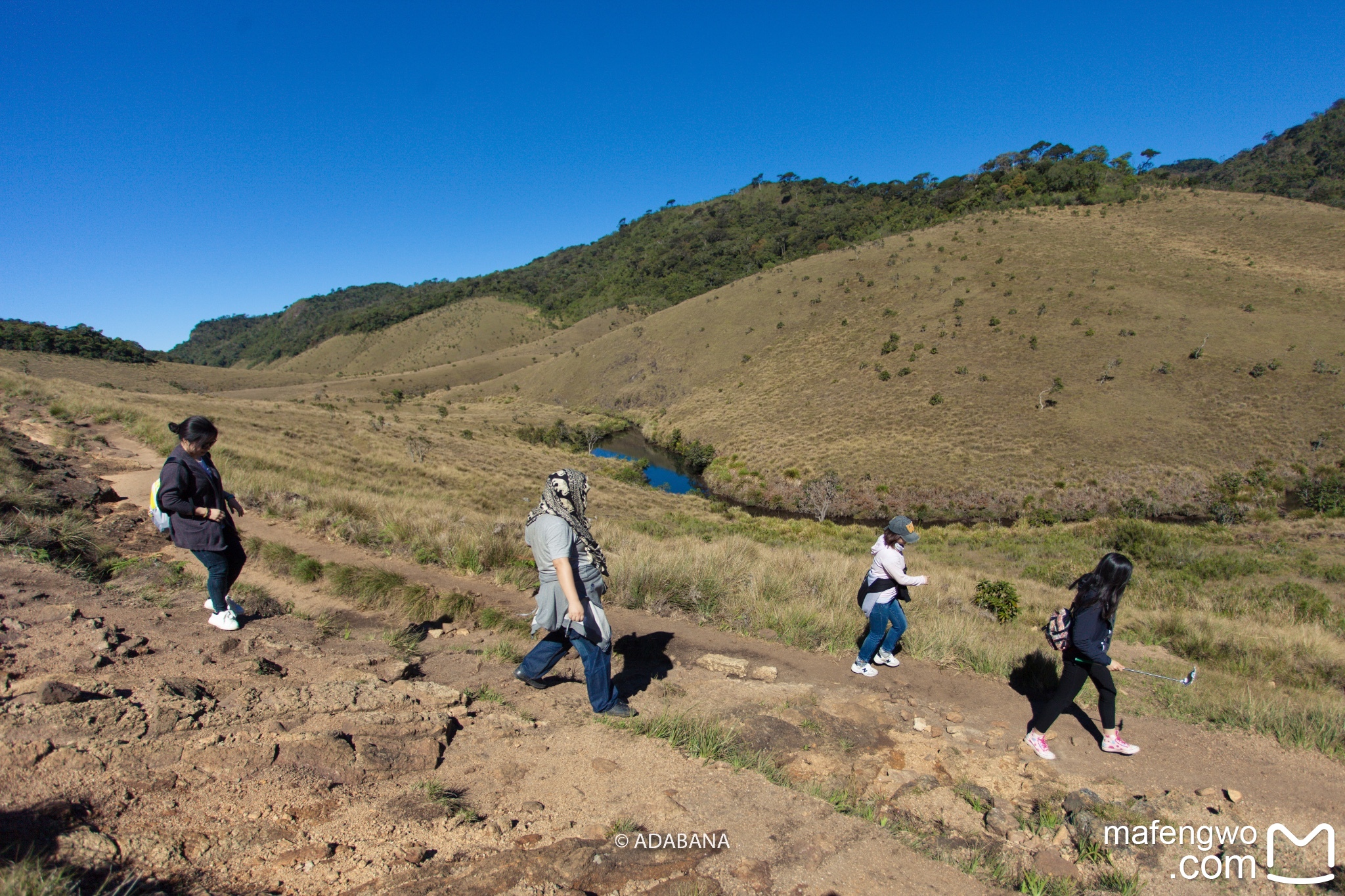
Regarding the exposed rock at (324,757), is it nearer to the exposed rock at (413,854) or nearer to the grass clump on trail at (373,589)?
the exposed rock at (413,854)

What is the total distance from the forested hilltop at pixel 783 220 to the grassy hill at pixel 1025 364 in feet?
54.5

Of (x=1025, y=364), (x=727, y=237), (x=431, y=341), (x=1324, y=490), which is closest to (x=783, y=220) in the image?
(x=727, y=237)

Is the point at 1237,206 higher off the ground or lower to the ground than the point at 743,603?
higher

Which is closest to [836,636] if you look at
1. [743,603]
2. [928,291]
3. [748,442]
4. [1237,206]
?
[743,603]

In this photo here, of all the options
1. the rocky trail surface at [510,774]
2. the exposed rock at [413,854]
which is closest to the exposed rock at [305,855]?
the rocky trail surface at [510,774]

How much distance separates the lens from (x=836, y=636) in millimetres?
6617

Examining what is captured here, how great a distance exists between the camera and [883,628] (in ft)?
18.6

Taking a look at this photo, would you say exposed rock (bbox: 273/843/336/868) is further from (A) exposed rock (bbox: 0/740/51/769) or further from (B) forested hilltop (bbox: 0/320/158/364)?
(B) forested hilltop (bbox: 0/320/158/364)

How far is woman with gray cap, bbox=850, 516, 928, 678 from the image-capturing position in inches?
217

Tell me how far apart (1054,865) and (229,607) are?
6302mm

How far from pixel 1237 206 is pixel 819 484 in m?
61.9

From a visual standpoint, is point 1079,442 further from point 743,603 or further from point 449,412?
point 449,412

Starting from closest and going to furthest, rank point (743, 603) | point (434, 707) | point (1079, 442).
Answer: point (434, 707) < point (743, 603) < point (1079, 442)

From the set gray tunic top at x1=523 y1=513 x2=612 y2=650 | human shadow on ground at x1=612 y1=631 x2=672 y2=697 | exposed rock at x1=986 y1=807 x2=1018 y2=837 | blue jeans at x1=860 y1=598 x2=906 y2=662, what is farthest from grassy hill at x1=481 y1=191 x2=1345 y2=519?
gray tunic top at x1=523 y1=513 x2=612 y2=650
